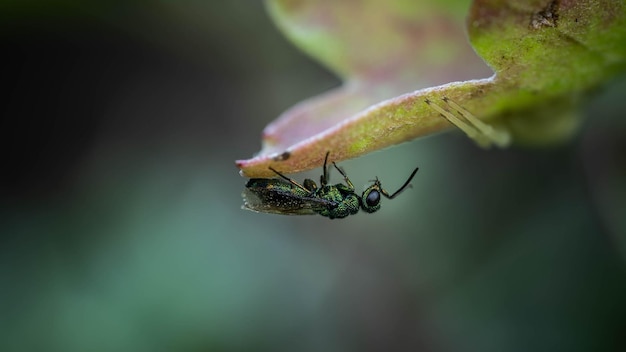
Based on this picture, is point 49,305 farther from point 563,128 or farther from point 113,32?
point 563,128

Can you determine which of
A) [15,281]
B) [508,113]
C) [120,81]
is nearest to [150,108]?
[120,81]

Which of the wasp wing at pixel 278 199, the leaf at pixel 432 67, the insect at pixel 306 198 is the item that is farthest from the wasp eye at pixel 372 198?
the leaf at pixel 432 67

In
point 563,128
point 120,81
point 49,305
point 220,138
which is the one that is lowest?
point 49,305

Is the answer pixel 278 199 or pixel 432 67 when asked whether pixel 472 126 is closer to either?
pixel 432 67

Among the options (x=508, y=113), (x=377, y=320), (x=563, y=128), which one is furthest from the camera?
(x=377, y=320)

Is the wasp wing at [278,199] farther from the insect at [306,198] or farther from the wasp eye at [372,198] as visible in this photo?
the wasp eye at [372,198]

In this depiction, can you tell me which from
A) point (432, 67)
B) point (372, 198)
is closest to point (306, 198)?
point (372, 198)

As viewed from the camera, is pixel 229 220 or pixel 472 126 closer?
pixel 472 126
